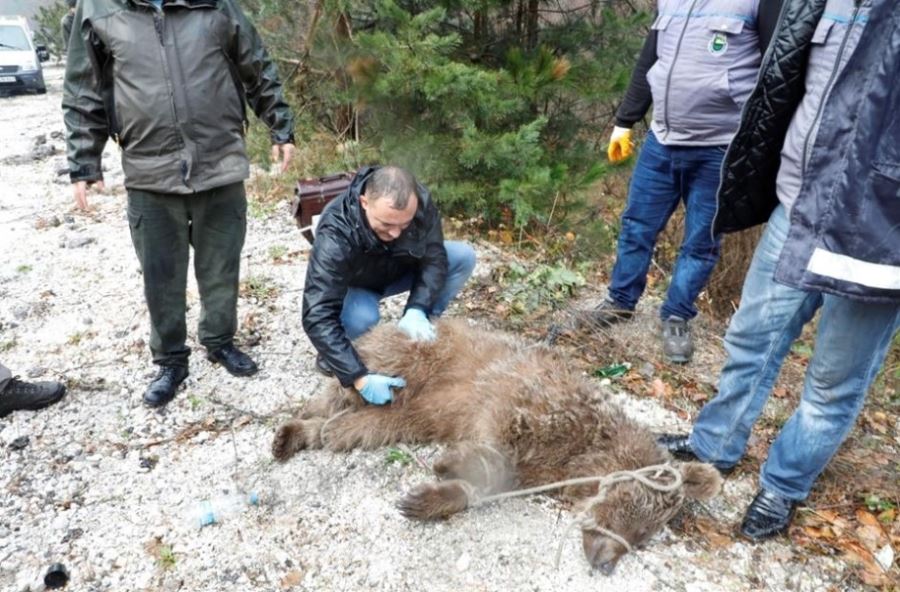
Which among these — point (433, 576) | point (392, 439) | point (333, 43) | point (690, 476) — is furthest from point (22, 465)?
point (333, 43)

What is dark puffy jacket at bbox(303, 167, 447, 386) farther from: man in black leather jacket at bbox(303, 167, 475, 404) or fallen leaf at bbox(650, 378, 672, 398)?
fallen leaf at bbox(650, 378, 672, 398)

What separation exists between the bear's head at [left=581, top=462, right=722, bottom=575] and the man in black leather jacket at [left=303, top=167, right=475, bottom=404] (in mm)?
1213

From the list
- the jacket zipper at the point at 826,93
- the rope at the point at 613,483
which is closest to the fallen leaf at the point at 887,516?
the rope at the point at 613,483

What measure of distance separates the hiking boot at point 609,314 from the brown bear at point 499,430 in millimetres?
1047

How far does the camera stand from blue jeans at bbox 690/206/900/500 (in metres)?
2.29

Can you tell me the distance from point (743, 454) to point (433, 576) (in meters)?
1.76

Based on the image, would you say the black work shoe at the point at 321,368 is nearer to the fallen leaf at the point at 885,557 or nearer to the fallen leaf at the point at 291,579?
the fallen leaf at the point at 291,579

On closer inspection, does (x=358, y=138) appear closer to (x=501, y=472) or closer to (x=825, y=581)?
(x=501, y=472)

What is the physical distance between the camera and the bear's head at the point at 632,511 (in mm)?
2645

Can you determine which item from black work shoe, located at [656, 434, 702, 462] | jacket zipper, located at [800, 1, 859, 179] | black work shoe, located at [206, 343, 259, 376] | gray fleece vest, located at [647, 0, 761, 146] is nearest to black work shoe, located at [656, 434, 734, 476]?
black work shoe, located at [656, 434, 702, 462]

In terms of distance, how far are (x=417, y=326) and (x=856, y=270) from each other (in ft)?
7.17

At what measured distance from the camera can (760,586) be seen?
2.64 m

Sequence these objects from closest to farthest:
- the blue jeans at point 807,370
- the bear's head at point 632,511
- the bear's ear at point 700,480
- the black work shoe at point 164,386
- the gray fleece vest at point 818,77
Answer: the gray fleece vest at point 818,77, the blue jeans at point 807,370, the bear's head at point 632,511, the bear's ear at point 700,480, the black work shoe at point 164,386

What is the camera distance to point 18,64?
1842 centimetres
